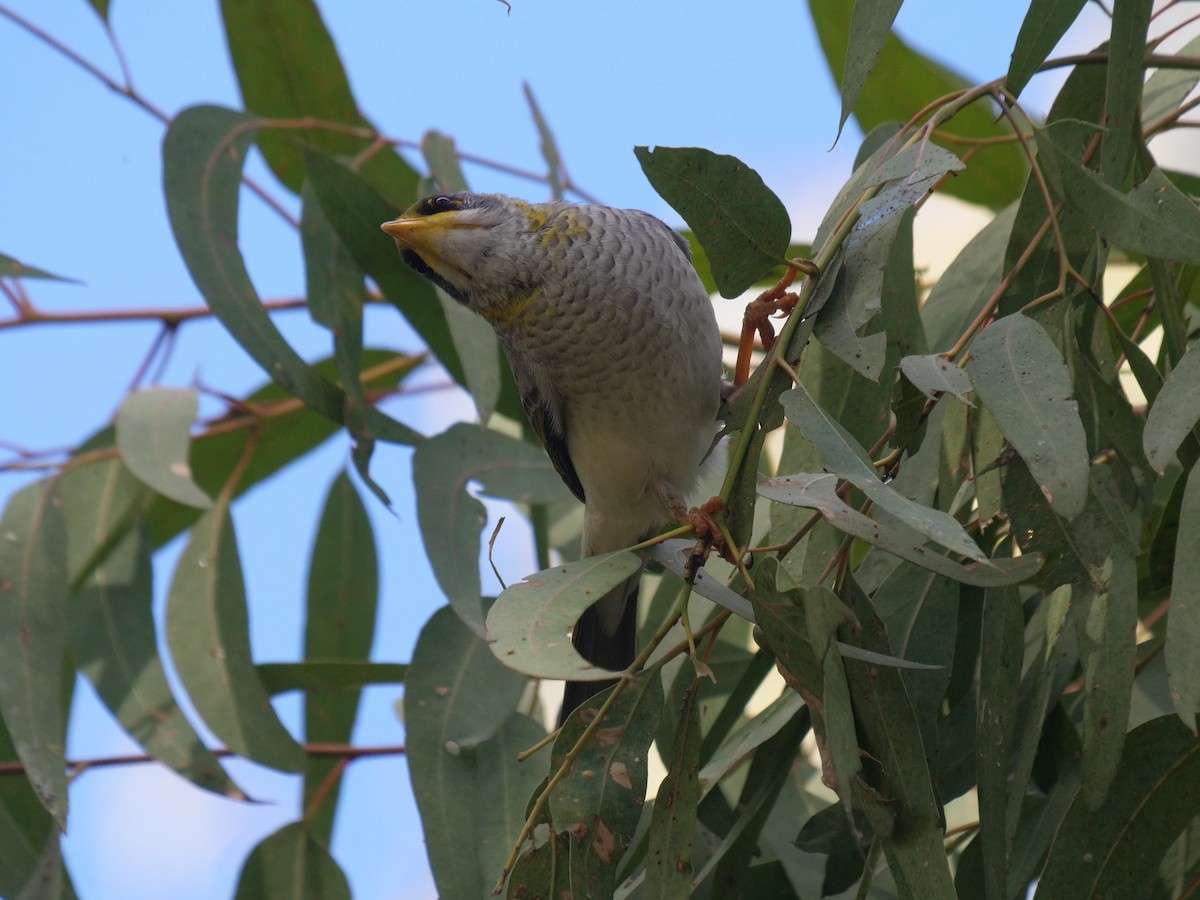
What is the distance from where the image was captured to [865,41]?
1.55 meters

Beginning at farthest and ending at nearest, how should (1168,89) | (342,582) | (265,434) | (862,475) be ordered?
(265,434) < (342,582) < (1168,89) < (862,475)

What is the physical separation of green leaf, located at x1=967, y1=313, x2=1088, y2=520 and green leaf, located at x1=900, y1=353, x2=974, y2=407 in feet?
Result: 0.12

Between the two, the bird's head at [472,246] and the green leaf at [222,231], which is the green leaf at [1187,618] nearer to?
the bird's head at [472,246]

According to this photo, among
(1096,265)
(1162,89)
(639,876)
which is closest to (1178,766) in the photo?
(1096,265)

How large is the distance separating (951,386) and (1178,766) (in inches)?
24.6

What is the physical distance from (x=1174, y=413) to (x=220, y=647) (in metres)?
1.86

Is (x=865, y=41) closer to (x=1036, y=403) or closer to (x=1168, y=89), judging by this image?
(x=1036, y=403)

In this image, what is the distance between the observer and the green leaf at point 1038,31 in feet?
5.41

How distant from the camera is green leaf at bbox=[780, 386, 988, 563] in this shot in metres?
1.13

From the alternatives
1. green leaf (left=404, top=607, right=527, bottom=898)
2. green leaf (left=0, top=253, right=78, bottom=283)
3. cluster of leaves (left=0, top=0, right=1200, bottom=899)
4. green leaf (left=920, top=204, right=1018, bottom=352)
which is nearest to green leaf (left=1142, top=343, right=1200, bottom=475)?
cluster of leaves (left=0, top=0, right=1200, bottom=899)

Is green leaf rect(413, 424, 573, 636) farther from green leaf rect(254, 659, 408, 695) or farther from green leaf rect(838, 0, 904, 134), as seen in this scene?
green leaf rect(838, 0, 904, 134)

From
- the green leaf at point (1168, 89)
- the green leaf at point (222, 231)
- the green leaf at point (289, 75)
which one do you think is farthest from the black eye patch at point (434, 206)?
the green leaf at point (1168, 89)

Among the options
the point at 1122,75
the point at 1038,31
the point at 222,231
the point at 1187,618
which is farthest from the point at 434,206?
the point at 1187,618

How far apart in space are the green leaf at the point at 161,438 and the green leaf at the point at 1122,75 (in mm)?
1645
